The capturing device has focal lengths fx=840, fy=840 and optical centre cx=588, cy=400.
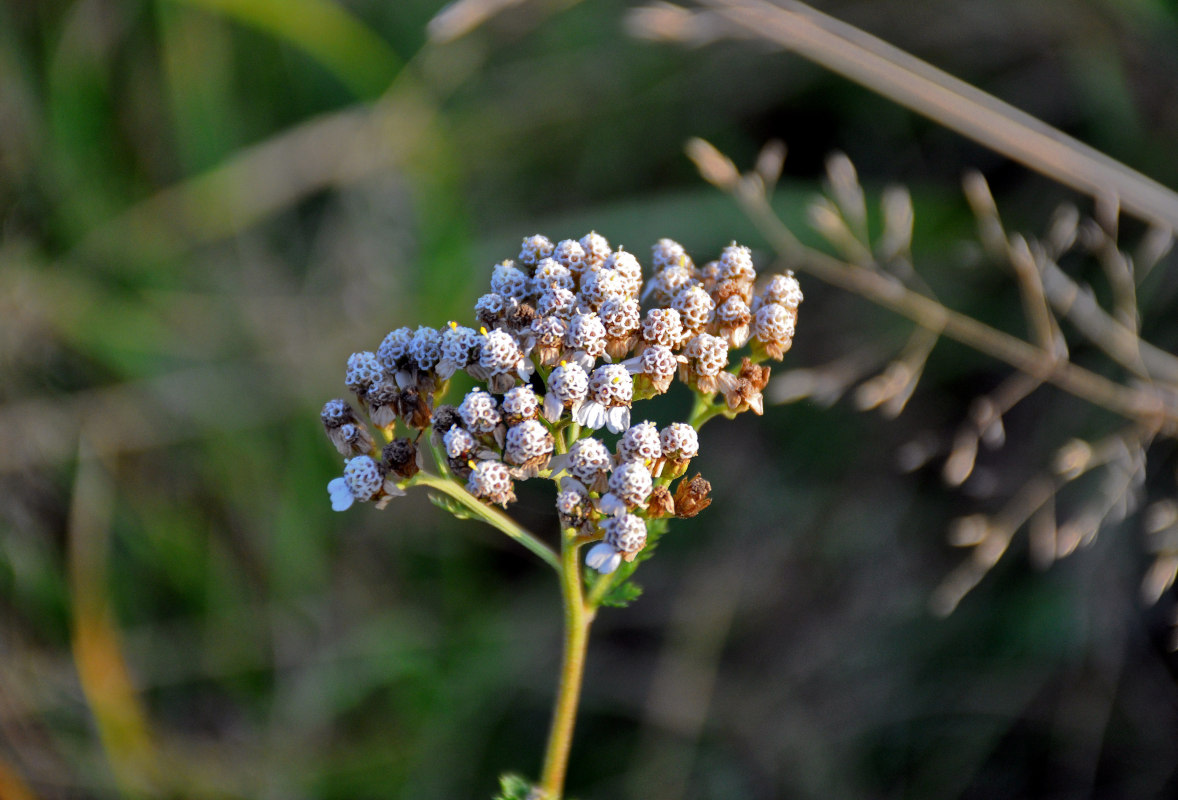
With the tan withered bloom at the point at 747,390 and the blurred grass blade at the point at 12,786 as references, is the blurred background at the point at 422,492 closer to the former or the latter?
the blurred grass blade at the point at 12,786

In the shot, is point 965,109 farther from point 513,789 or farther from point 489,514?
point 513,789

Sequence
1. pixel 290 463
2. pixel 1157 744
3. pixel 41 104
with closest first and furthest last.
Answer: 1. pixel 1157 744
2. pixel 290 463
3. pixel 41 104

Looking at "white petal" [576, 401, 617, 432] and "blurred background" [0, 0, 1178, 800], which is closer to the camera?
"white petal" [576, 401, 617, 432]

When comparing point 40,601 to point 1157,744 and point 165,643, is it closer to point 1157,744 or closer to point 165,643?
point 165,643

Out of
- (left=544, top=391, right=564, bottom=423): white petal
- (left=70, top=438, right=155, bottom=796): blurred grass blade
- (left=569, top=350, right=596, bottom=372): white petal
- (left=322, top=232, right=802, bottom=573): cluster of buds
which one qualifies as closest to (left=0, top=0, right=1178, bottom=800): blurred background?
(left=70, top=438, right=155, bottom=796): blurred grass blade

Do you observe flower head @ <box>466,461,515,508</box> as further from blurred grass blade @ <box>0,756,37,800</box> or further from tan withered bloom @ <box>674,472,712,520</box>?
blurred grass blade @ <box>0,756,37,800</box>

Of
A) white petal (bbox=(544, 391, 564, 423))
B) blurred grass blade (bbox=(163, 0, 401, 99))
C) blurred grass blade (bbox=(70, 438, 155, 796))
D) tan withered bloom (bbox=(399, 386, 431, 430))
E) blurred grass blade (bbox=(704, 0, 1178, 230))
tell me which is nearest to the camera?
white petal (bbox=(544, 391, 564, 423))

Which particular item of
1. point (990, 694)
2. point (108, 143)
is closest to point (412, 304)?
point (108, 143)
